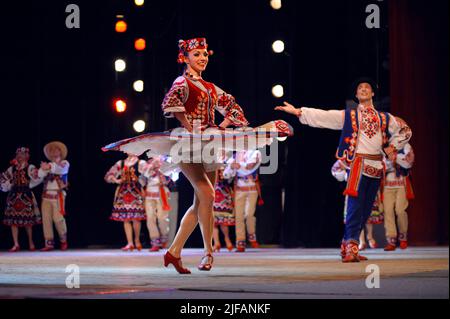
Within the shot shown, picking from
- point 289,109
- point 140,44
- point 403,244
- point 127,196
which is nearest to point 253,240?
point 127,196

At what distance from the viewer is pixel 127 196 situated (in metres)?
10.3

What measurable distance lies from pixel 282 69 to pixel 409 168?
1.79 meters

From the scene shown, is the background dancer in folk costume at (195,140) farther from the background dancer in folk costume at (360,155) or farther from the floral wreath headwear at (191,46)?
the background dancer in folk costume at (360,155)

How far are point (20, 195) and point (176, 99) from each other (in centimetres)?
553

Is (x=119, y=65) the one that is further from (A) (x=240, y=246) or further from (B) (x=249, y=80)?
(A) (x=240, y=246)

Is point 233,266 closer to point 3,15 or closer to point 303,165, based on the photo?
point 303,165

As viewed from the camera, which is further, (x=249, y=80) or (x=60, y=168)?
(x=249, y=80)

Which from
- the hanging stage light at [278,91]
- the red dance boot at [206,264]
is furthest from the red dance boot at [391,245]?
the red dance boot at [206,264]

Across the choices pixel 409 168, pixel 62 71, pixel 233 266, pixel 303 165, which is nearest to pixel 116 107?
pixel 62 71

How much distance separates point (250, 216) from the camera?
1027cm

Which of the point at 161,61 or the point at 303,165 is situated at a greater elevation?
the point at 161,61

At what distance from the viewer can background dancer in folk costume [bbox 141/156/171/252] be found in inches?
404

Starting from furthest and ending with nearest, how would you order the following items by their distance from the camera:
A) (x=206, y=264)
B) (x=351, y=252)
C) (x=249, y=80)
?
(x=249, y=80) → (x=351, y=252) → (x=206, y=264)

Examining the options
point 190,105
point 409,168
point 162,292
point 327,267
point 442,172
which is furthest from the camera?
point 442,172
